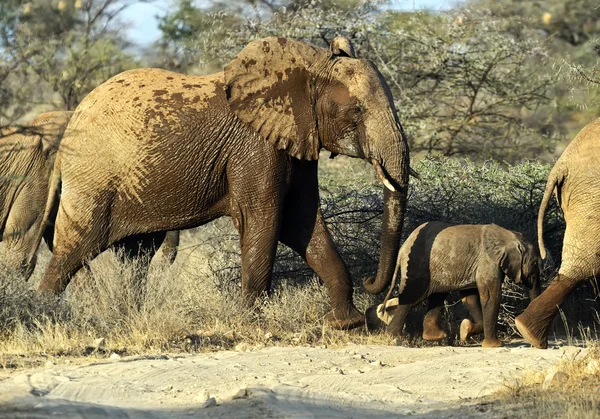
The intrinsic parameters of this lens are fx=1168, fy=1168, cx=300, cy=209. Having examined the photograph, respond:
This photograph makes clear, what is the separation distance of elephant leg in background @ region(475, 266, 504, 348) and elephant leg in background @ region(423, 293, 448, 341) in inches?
15.9

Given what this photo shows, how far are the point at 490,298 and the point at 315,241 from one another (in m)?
1.59

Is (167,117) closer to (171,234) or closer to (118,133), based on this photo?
(118,133)

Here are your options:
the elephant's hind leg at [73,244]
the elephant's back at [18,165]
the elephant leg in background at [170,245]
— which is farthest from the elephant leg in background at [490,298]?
the elephant's back at [18,165]

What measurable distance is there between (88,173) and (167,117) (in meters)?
0.85

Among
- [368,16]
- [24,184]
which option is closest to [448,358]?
[24,184]

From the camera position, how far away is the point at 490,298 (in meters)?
9.32

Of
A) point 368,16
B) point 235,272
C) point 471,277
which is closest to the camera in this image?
point 471,277

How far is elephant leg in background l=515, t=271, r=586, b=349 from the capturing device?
29.8 feet

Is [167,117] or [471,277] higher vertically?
[167,117]

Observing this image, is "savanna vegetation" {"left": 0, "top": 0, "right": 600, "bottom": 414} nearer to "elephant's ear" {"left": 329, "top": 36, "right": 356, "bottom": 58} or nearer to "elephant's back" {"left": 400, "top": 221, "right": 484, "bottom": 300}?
"elephant's back" {"left": 400, "top": 221, "right": 484, "bottom": 300}

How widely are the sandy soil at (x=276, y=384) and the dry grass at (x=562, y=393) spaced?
17cm

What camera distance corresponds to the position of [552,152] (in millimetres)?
21141

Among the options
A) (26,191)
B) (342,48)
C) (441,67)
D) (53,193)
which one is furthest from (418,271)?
(441,67)

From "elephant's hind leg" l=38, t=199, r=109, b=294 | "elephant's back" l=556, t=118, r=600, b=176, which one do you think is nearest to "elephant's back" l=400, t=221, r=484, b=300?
"elephant's back" l=556, t=118, r=600, b=176
